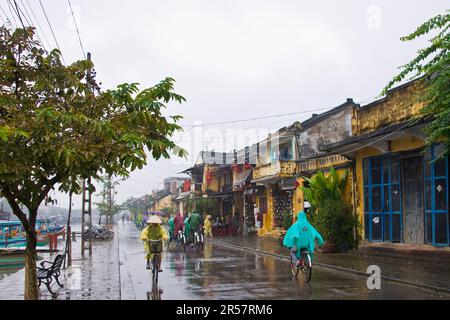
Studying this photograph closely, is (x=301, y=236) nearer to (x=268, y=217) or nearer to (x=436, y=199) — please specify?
(x=436, y=199)

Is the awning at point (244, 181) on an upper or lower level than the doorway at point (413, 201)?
upper

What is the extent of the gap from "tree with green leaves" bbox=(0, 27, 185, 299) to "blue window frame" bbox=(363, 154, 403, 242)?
41.3ft

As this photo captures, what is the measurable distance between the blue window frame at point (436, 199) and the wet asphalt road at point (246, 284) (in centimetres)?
357

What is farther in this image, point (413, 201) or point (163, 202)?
point (163, 202)

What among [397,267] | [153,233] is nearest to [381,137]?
[397,267]

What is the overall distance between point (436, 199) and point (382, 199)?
291 cm

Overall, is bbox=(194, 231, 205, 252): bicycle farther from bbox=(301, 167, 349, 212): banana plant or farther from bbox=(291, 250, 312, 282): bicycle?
bbox=(291, 250, 312, 282): bicycle

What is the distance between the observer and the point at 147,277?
1467 centimetres

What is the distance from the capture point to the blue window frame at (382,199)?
1820cm

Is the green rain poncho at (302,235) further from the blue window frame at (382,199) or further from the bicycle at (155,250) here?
the blue window frame at (382,199)

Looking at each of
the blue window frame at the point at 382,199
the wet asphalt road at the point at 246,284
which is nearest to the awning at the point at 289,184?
the blue window frame at the point at 382,199

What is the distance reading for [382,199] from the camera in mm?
18906

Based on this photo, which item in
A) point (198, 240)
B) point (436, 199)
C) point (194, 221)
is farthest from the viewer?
point (194, 221)
